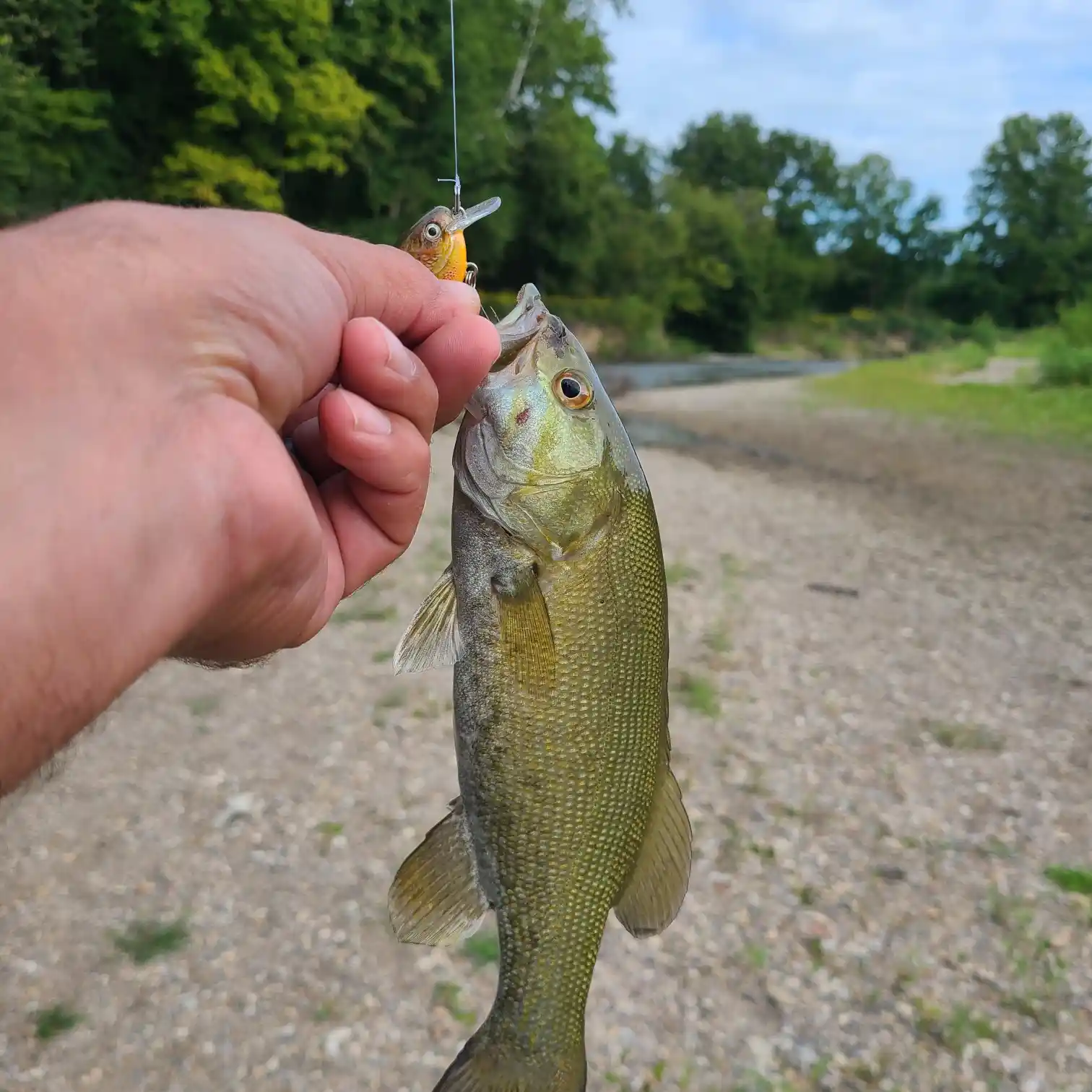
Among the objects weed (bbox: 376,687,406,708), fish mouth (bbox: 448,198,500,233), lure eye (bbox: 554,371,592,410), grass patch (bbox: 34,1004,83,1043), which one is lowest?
weed (bbox: 376,687,406,708)

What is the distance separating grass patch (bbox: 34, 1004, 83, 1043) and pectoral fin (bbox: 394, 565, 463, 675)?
10.1ft

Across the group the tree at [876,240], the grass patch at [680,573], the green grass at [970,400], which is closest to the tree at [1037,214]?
the tree at [876,240]

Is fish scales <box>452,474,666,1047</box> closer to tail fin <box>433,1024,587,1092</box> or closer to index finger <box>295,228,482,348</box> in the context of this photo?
tail fin <box>433,1024,587,1092</box>

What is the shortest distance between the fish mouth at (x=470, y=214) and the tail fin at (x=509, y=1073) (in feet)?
6.16

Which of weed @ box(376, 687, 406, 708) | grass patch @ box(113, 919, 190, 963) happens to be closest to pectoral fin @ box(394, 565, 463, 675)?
grass patch @ box(113, 919, 190, 963)

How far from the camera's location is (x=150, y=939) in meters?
4.65

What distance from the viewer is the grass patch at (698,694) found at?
739cm

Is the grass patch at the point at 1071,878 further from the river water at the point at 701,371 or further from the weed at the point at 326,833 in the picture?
the river water at the point at 701,371

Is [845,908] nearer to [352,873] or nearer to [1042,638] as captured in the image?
A: [352,873]

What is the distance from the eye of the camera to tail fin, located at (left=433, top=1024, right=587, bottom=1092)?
2152 mm

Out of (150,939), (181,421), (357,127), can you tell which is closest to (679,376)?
(357,127)

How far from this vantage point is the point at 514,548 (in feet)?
7.20

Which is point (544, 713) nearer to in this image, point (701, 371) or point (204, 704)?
point (204, 704)

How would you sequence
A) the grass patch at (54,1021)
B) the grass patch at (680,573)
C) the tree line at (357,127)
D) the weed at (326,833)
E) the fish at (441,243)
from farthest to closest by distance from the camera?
1. the tree line at (357,127)
2. the grass patch at (680,573)
3. the weed at (326,833)
4. the grass patch at (54,1021)
5. the fish at (441,243)
